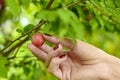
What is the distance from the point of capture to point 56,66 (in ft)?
5.15

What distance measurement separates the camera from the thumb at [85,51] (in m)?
1.55

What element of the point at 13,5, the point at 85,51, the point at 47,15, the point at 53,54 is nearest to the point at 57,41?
the point at 53,54

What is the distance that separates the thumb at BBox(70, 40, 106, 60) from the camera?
5.07ft

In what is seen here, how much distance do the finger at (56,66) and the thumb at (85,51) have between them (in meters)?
0.06

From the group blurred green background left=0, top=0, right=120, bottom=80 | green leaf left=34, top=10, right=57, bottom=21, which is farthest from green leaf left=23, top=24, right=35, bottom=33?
green leaf left=34, top=10, right=57, bottom=21

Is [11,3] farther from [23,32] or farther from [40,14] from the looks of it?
[23,32]

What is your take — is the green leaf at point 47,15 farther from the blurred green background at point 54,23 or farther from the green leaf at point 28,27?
the green leaf at point 28,27

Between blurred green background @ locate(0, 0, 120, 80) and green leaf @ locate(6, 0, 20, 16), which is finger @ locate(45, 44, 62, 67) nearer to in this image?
blurred green background @ locate(0, 0, 120, 80)

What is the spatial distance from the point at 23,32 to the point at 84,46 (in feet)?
0.82

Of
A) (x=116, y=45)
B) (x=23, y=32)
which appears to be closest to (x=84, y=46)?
(x=23, y=32)

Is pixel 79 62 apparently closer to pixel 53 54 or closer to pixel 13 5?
pixel 53 54

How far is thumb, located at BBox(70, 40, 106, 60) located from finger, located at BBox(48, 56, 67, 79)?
6 centimetres

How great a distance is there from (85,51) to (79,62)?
9 cm

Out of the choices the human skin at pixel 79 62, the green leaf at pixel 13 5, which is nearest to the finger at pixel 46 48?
the human skin at pixel 79 62
